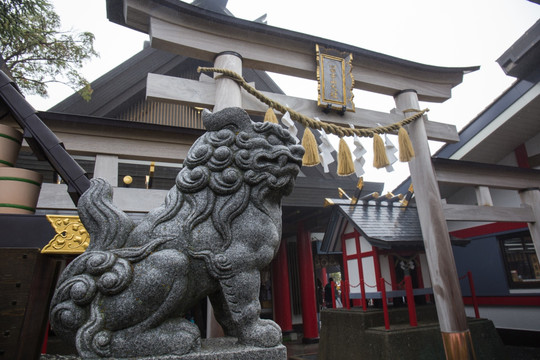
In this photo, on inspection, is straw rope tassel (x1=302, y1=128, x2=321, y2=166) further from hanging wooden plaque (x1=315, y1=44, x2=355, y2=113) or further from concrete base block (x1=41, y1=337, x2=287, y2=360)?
concrete base block (x1=41, y1=337, x2=287, y2=360)

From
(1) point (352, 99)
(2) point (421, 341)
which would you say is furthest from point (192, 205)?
(2) point (421, 341)

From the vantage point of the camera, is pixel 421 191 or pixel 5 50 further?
pixel 5 50

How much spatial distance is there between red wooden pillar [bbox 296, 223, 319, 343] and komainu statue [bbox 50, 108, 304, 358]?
5.97 metres

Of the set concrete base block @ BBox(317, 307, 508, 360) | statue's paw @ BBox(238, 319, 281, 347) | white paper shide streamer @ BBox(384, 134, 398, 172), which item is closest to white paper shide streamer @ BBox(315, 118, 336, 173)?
white paper shide streamer @ BBox(384, 134, 398, 172)

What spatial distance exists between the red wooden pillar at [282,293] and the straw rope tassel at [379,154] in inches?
177

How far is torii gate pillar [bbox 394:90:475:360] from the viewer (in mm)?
3793

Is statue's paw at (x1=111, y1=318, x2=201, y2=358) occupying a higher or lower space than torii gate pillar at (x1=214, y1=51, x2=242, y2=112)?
lower

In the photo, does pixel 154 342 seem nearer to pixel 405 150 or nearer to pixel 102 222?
pixel 102 222

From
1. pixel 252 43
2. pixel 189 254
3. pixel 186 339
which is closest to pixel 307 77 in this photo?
pixel 252 43

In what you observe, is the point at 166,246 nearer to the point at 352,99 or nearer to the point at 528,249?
the point at 352,99

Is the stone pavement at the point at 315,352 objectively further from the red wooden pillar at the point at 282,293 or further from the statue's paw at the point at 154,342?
the statue's paw at the point at 154,342

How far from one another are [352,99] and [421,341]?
328 centimetres

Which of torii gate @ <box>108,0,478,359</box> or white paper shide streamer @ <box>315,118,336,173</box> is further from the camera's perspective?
white paper shide streamer @ <box>315,118,336,173</box>

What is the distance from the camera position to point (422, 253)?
523 cm
